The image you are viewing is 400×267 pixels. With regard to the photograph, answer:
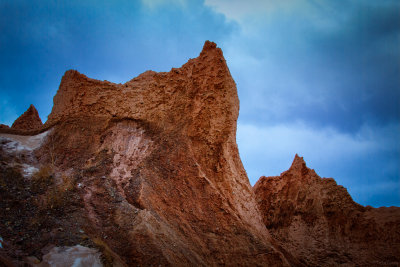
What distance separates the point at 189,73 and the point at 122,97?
361cm

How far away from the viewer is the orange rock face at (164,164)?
795 centimetres

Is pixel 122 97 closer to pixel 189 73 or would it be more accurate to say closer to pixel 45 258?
pixel 189 73

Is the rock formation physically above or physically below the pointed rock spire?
below

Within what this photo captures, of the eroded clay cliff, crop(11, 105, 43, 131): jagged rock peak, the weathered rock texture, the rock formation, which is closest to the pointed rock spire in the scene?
the weathered rock texture

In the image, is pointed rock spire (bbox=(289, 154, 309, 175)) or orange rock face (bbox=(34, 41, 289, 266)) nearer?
orange rock face (bbox=(34, 41, 289, 266))

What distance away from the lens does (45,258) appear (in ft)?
17.7

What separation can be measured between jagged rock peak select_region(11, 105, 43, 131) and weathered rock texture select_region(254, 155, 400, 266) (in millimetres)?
19862

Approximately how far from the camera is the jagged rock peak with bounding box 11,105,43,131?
2003 cm

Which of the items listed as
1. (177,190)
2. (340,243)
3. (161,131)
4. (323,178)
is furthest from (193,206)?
(323,178)

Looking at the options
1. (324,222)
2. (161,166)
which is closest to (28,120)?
(161,166)

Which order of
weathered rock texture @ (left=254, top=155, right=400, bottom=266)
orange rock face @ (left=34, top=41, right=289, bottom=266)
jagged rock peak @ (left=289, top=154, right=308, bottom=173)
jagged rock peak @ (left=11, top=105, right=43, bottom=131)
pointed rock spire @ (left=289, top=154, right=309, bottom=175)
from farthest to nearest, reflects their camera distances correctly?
jagged rock peak @ (left=11, top=105, right=43, bottom=131) → jagged rock peak @ (left=289, top=154, right=308, bottom=173) → pointed rock spire @ (left=289, top=154, right=309, bottom=175) → weathered rock texture @ (left=254, top=155, right=400, bottom=266) → orange rock face @ (left=34, top=41, right=289, bottom=266)

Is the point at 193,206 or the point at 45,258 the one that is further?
the point at 193,206

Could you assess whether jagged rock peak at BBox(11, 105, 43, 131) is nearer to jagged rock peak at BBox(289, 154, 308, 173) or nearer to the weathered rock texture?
the weathered rock texture

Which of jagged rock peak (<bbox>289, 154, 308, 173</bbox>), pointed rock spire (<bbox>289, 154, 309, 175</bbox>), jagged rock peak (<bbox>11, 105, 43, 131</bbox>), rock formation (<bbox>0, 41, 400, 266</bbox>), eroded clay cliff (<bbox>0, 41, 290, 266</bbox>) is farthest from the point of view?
jagged rock peak (<bbox>11, 105, 43, 131</bbox>)
